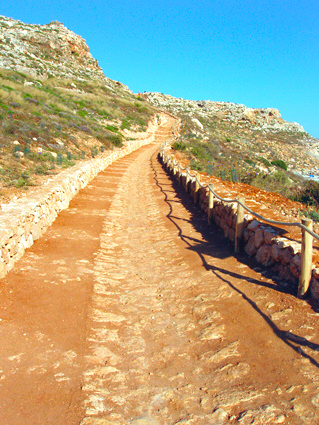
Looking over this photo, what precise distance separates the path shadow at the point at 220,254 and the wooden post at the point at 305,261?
0.73 ft

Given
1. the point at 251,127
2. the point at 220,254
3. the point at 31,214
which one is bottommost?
the point at 31,214

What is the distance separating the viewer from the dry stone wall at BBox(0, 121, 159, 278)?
5424 millimetres

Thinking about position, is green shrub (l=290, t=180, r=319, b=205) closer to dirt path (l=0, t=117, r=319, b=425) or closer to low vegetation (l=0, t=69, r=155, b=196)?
dirt path (l=0, t=117, r=319, b=425)

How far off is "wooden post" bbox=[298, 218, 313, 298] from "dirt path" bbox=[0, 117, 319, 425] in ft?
0.73

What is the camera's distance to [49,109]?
75.5 feet

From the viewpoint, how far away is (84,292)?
5.18 meters

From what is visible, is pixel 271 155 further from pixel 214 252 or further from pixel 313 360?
pixel 313 360

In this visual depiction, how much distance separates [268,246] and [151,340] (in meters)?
2.57

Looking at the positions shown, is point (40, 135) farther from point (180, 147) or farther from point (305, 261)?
point (305, 261)

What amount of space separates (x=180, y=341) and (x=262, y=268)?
2.16m

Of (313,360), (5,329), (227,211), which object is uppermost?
(227,211)

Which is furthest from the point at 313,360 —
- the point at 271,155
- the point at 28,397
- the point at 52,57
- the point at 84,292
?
the point at 52,57

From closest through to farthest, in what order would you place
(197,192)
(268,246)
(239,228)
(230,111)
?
(268,246), (239,228), (197,192), (230,111)

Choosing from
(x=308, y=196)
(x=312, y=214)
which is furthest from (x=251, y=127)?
(x=312, y=214)
